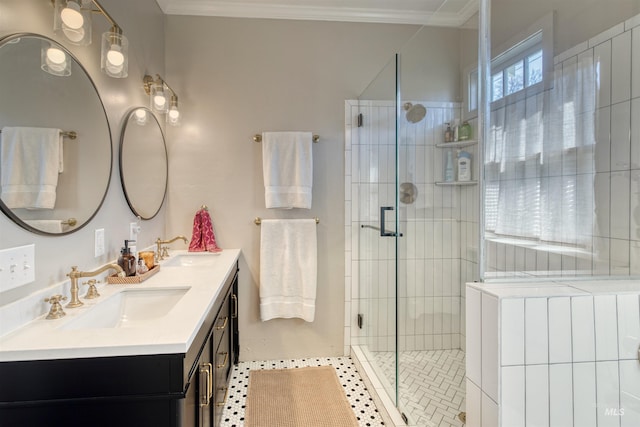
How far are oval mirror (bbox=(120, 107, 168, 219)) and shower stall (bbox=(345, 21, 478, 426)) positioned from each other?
4.77ft

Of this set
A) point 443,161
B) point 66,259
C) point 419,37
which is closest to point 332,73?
point 419,37

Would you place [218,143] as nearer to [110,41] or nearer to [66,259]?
[110,41]

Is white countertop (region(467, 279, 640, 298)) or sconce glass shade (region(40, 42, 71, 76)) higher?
sconce glass shade (region(40, 42, 71, 76))

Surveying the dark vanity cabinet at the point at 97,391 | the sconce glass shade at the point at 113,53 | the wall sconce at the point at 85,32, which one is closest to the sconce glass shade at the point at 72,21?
the wall sconce at the point at 85,32

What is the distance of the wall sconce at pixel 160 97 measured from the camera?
1.83 meters

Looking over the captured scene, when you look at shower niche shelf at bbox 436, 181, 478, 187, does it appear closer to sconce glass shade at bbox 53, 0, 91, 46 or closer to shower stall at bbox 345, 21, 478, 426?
shower stall at bbox 345, 21, 478, 426

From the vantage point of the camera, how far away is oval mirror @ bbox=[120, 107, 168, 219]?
5.26 feet

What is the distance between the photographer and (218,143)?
2.24 meters

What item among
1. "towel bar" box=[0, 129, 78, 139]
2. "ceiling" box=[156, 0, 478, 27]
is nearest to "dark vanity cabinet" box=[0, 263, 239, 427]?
"towel bar" box=[0, 129, 78, 139]

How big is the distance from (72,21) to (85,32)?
46 mm

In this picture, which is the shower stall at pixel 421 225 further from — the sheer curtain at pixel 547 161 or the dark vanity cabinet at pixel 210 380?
the dark vanity cabinet at pixel 210 380

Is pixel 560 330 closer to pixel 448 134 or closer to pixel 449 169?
pixel 449 169

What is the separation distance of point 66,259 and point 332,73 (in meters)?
1.97

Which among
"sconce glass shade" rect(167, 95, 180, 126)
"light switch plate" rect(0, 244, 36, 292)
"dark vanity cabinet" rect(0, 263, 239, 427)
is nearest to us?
"dark vanity cabinet" rect(0, 263, 239, 427)
